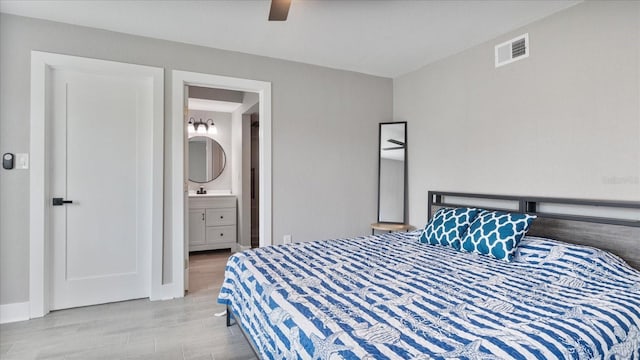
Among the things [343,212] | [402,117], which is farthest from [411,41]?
[343,212]

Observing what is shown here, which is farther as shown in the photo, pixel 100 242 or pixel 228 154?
pixel 228 154

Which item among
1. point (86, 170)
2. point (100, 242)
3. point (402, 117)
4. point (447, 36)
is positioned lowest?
point (100, 242)

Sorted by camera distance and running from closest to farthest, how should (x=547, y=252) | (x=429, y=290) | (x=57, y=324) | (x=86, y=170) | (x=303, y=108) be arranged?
(x=429, y=290), (x=547, y=252), (x=57, y=324), (x=86, y=170), (x=303, y=108)

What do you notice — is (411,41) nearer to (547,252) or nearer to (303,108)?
(303,108)

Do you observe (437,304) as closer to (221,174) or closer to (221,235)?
(221,235)

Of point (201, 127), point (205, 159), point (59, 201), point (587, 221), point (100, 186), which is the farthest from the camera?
point (205, 159)

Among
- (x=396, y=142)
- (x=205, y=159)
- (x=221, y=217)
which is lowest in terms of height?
(x=221, y=217)

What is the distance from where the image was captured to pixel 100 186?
3064 mm

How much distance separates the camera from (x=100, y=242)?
3068mm

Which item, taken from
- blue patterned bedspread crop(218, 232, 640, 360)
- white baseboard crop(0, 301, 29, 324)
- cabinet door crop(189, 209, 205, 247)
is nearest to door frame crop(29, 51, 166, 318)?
white baseboard crop(0, 301, 29, 324)

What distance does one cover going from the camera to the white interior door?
115 inches

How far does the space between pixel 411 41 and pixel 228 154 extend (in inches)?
142

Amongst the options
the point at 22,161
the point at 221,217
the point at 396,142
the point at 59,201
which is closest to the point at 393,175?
the point at 396,142

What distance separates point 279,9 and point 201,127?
381 centimetres
